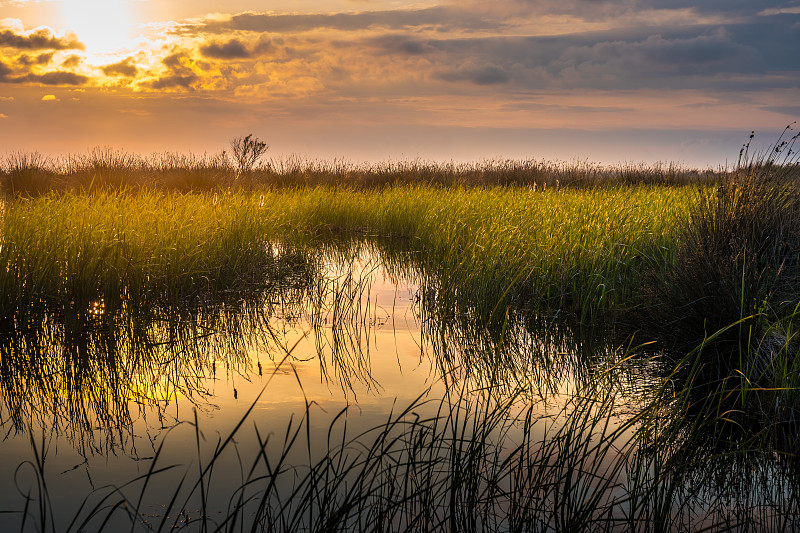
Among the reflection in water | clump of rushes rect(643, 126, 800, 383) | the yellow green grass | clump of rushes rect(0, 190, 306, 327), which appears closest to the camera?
the reflection in water

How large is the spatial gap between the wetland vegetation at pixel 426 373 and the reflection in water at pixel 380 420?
23 millimetres

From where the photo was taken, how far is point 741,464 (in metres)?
2.99

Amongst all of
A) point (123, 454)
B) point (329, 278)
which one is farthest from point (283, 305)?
point (123, 454)

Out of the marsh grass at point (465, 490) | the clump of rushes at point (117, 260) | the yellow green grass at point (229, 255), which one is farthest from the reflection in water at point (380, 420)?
the yellow green grass at point (229, 255)

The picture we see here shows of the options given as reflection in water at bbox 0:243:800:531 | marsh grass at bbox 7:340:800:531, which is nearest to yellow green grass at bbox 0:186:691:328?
reflection in water at bbox 0:243:800:531

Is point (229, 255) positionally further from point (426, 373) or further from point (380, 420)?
point (380, 420)

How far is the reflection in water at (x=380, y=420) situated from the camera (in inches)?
95.0

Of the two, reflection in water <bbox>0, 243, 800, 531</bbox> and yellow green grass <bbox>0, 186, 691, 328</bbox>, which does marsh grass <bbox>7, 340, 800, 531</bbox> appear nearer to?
reflection in water <bbox>0, 243, 800, 531</bbox>

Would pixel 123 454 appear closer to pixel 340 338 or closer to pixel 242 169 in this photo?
pixel 340 338

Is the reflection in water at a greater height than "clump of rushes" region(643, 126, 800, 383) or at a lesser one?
lesser

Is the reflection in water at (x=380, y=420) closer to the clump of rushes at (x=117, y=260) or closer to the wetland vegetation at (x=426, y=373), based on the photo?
the wetland vegetation at (x=426, y=373)

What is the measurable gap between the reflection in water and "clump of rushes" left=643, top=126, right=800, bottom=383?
0.36 meters

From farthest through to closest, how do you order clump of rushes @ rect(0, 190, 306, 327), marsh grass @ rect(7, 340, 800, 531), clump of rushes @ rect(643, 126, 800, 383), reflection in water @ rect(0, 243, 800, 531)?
clump of rushes @ rect(0, 190, 306, 327) < clump of rushes @ rect(643, 126, 800, 383) < reflection in water @ rect(0, 243, 800, 531) < marsh grass @ rect(7, 340, 800, 531)

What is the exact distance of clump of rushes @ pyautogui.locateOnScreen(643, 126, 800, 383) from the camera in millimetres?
4180
